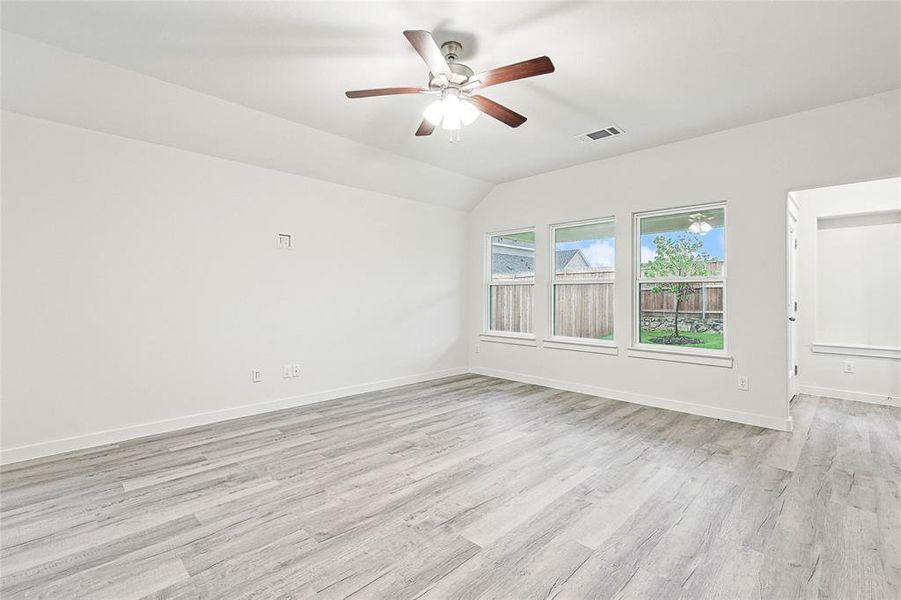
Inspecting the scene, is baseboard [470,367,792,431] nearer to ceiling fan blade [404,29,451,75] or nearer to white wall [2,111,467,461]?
white wall [2,111,467,461]

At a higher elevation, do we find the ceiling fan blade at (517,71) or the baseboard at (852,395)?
the ceiling fan blade at (517,71)

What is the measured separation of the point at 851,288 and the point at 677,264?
87.3 inches

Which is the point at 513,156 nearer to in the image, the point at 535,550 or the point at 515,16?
the point at 515,16

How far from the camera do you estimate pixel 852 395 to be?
181 inches

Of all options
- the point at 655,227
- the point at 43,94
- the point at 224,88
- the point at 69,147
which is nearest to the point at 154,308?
the point at 69,147

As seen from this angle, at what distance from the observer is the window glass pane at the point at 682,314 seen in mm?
4148

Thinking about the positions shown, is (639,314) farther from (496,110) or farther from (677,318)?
(496,110)

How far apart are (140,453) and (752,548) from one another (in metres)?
3.98

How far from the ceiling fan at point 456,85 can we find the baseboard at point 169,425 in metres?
3.14

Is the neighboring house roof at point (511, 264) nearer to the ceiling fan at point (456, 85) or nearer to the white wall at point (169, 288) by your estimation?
the white wall at point (169, 288)

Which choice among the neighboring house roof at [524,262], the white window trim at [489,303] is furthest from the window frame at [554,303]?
the white window trim at [489,303]

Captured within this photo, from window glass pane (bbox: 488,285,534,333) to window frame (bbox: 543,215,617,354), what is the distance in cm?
39

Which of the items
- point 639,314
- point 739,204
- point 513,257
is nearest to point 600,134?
point 739,204

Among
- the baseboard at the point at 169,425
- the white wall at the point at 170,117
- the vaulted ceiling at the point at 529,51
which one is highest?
the vaulted ceiling at the point at 529,51
